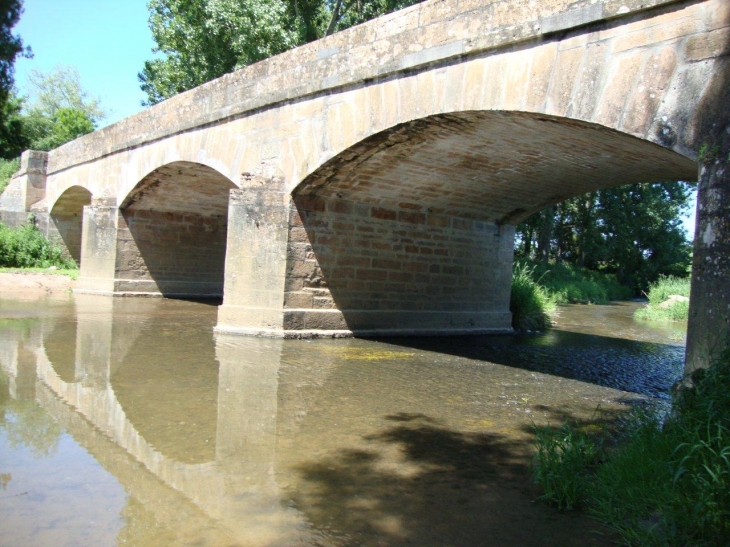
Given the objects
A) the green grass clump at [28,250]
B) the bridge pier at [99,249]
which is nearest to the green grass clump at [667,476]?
the bridge pier at [99,249]

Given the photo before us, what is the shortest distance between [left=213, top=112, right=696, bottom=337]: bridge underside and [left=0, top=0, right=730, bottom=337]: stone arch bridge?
0.09 feet

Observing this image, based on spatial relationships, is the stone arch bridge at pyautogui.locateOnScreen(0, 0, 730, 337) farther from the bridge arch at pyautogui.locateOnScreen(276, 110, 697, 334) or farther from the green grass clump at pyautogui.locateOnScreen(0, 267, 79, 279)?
the green grass clump at pyautogui.locateOnScreen(0, 267, 79, 279)

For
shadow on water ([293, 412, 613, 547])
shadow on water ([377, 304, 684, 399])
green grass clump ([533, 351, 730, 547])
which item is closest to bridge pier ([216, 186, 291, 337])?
shadow on water ([377, 304, 684, 399])

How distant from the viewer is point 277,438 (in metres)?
3.72

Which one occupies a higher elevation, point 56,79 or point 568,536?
point 56,79

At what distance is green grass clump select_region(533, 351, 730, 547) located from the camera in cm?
230

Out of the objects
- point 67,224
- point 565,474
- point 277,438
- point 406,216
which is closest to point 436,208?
point 406,216

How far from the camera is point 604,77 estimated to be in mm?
4824

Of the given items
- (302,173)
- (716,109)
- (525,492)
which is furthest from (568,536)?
(302,173)

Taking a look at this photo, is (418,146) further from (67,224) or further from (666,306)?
(67,224)

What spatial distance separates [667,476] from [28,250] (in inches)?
678

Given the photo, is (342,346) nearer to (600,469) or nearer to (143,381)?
(143,381)

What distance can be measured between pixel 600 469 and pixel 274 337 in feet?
16.9

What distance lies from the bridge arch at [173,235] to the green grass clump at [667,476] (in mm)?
9242
